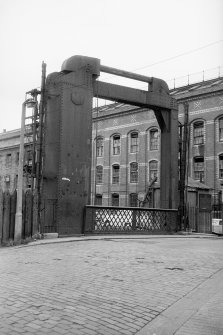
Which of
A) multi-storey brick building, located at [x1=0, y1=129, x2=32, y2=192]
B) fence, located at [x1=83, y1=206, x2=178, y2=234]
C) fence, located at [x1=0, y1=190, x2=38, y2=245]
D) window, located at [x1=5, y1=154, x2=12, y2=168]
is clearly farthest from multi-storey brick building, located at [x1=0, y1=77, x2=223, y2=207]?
fence, located at [x1=0, y1=190, x2=38, y2=245]

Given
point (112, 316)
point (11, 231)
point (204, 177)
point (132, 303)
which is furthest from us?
point (204, 177)

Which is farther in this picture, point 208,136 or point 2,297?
point 208,136

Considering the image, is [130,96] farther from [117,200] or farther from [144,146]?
[117,200]

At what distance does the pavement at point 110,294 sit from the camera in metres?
4.52

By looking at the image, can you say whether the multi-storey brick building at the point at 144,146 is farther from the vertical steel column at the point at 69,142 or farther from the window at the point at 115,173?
the vertical steel column at the point at 69,142

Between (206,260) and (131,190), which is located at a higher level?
(131,190)

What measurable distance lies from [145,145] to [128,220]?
2309cm

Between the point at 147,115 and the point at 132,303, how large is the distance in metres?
36.0

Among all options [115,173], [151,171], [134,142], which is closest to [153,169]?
[151,171]

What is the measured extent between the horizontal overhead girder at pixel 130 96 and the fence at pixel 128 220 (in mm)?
5093

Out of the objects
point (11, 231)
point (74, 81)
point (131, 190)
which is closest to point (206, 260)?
point (11, 231)

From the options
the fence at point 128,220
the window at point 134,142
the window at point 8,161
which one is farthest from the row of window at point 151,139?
the fence at point 128,220

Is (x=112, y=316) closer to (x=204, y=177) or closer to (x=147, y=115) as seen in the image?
(x=204, y=177)

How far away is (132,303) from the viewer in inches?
217
